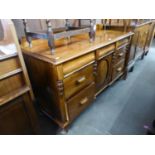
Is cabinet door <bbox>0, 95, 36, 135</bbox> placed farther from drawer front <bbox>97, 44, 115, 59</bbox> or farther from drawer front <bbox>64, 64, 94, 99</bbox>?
drawer front <bbox>97, 44, 115, 59</bbox>

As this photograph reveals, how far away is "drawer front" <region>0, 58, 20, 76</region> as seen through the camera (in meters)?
0.63

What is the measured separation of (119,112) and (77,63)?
0.85 m

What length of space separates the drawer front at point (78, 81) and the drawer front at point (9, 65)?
0.38 m

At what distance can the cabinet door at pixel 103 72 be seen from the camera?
136 centimetres

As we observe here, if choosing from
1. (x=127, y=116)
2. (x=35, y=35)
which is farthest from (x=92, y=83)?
(x=35, y=35)

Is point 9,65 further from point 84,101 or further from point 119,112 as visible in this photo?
point 119,112

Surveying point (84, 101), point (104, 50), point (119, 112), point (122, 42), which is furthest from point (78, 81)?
point (122, 42)

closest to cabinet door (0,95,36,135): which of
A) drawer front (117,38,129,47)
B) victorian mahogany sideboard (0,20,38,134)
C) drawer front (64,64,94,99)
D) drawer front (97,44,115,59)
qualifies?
victorian mahogany sideboard (0,20,38,134)

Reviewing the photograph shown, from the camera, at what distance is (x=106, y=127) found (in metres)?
1.31

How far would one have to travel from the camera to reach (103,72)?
146cm

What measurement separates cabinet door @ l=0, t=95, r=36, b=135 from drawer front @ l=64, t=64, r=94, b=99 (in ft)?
1.09

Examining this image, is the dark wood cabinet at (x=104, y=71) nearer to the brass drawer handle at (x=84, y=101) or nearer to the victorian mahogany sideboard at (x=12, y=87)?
the brass drawer handle at (x=84, y=101)

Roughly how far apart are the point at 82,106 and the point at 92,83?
0.25m

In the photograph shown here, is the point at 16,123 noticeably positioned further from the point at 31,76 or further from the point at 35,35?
the point at 35,35
